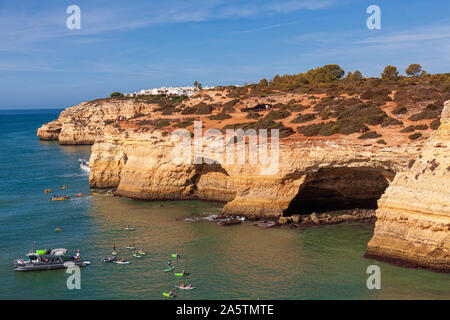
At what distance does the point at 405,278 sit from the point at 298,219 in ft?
41.1

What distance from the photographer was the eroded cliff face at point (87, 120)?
11481 centimetres

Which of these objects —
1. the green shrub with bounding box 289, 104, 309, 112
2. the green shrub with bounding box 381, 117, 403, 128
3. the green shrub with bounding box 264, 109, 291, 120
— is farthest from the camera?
the green shrub with bounding box 289, 104, 309, 112

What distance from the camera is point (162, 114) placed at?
60.6 metres

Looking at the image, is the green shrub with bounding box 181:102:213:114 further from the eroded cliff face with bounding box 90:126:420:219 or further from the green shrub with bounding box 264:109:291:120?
the eroded cliff face with bounding box 90:126:420:219

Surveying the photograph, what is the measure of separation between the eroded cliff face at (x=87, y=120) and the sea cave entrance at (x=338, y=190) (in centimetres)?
7595

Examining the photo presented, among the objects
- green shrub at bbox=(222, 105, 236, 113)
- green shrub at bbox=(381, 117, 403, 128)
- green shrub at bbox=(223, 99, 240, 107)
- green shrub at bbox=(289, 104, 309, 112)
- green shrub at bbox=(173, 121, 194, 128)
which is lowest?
green shrub at bbox=(381, 117, 403, 128)

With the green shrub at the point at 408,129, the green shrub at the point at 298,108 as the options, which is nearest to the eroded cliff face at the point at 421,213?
the green shrub at the point at 408,129

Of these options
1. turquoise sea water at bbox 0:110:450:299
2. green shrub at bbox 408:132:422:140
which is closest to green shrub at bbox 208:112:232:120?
turquoise sea water at bbox 0:110:450:299

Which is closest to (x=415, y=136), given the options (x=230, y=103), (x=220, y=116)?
(x=220, y=116)

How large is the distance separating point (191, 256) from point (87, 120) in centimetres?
9868
